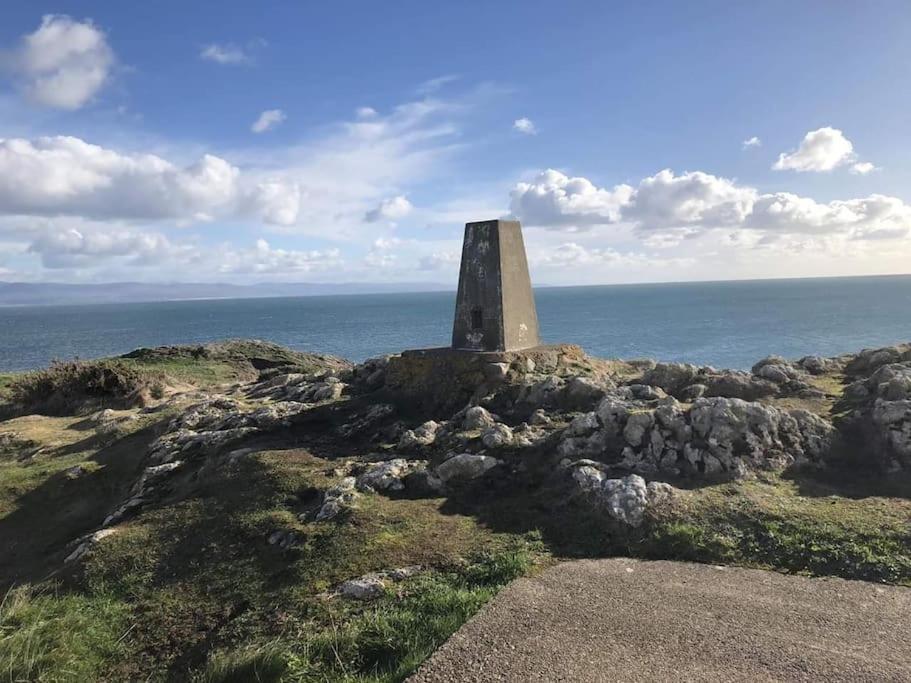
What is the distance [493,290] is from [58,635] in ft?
39.3

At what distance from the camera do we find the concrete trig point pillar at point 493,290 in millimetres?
17000

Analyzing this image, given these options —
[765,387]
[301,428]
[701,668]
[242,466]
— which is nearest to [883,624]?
[701,668]

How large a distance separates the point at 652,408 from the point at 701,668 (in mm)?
7719

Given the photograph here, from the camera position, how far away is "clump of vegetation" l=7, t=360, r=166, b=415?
26.4 meters

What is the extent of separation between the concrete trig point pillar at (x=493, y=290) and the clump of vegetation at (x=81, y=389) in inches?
636

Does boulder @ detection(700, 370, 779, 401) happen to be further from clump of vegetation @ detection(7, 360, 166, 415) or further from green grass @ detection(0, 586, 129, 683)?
clump of vegetation @ detection(7, 360, 166, 415)

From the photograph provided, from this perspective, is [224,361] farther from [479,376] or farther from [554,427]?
[554,427]

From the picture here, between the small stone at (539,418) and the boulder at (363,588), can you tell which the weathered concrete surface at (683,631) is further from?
the small stone at (539,418)

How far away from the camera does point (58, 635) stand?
8758 mm

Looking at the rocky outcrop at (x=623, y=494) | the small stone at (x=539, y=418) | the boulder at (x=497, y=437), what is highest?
the small stone at (x=539, y=418)

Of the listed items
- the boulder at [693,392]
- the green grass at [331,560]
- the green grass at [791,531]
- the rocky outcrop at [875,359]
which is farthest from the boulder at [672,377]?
the green grass at [791,531]

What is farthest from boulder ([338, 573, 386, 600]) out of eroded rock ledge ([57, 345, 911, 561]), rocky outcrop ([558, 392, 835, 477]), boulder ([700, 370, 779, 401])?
boulder ([700, 370, 779, 401])

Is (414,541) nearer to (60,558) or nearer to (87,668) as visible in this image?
(87,668)

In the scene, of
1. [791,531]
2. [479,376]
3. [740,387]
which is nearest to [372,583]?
[791,531]
